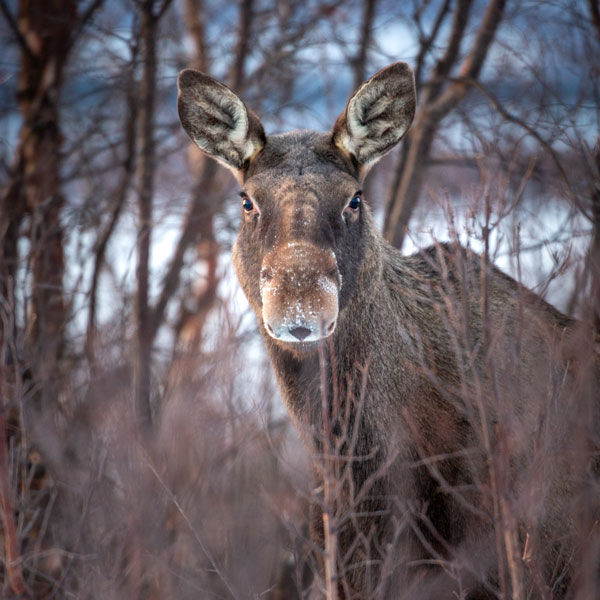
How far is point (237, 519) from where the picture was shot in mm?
6605

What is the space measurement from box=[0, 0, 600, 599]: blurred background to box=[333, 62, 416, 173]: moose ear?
59 cm

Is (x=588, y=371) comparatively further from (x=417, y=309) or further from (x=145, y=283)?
(x=145, y=283)

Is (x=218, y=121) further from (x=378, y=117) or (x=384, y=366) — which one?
(x=384, y=366)

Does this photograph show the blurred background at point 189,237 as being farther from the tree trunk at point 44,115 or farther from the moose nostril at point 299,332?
the moose nostril at point 299,332

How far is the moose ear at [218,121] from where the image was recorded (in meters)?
4.73

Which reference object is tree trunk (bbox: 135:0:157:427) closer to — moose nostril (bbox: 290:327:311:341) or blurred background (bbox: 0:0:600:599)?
blurred background (bbox: 0:0:600:599)

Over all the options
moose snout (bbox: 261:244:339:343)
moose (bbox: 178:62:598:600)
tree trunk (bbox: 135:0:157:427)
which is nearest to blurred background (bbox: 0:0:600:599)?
tree trunk (bbox: 135:0:157:427)

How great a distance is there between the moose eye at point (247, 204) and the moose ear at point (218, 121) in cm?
37

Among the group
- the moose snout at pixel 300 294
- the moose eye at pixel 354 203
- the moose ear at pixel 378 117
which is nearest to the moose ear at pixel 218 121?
the moose ear at pixel 378 117

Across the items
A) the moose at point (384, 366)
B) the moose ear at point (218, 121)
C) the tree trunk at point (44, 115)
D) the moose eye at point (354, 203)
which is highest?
the tree trunk at point (44, 115)

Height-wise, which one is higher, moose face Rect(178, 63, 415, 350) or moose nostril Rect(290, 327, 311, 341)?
moose face Rect(178, 63, 415, 350)

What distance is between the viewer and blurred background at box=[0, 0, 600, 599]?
208 inches

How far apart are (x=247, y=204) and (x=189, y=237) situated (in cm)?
362

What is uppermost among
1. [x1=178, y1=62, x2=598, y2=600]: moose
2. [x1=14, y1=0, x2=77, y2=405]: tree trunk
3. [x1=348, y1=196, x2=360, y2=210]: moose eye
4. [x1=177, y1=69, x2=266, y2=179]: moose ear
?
[x1=14, y1=0, x2=77, y2=405]: tree trunk
